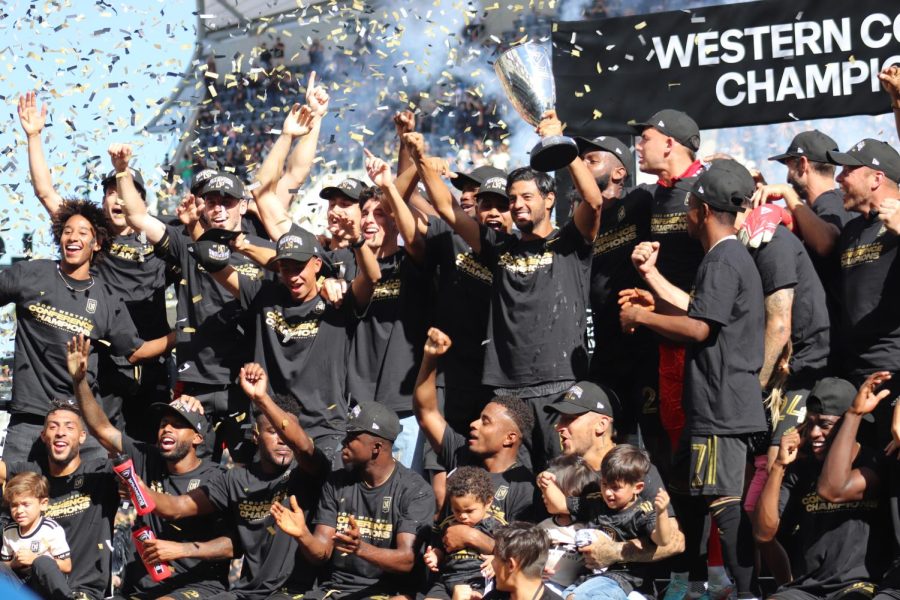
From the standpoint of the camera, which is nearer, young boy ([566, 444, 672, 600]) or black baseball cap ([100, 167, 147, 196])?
young boy ([566, 444, 672, 600])

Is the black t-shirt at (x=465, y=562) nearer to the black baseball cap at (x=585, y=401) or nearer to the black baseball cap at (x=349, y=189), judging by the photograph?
the black baseball cap at (x=585, y=401)

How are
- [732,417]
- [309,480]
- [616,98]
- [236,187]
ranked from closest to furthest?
[732,417] < [309,480] < [236,187] < [616,98]

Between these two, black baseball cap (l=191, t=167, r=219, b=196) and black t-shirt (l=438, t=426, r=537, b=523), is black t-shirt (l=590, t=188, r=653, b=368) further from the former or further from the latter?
black baseball cap (l=191, t=167, r=219, b=196)

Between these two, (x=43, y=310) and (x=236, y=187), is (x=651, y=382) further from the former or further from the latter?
(x=43, y=310)

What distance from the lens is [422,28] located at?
12.0 m

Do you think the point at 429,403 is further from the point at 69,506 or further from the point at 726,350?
the point at 69,506

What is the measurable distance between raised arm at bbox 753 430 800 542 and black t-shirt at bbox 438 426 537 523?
1.18m

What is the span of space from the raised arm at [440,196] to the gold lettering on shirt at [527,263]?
29 centimetres

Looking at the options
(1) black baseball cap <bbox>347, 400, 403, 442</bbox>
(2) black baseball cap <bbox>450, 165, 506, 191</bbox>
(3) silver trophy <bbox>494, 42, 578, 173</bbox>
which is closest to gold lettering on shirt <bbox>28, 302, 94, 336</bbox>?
(1) black baseball cap <bbox>347, 400, 403, 442</bbox>

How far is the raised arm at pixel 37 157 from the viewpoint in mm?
9125

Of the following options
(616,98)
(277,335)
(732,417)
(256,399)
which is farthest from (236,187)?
(732,417)

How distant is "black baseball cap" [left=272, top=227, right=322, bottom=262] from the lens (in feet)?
26.8

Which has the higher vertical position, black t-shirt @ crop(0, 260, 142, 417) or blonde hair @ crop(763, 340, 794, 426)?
black t-shirt @ crop(0, 260, 142, 417)

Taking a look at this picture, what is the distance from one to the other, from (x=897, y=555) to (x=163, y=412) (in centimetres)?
430
